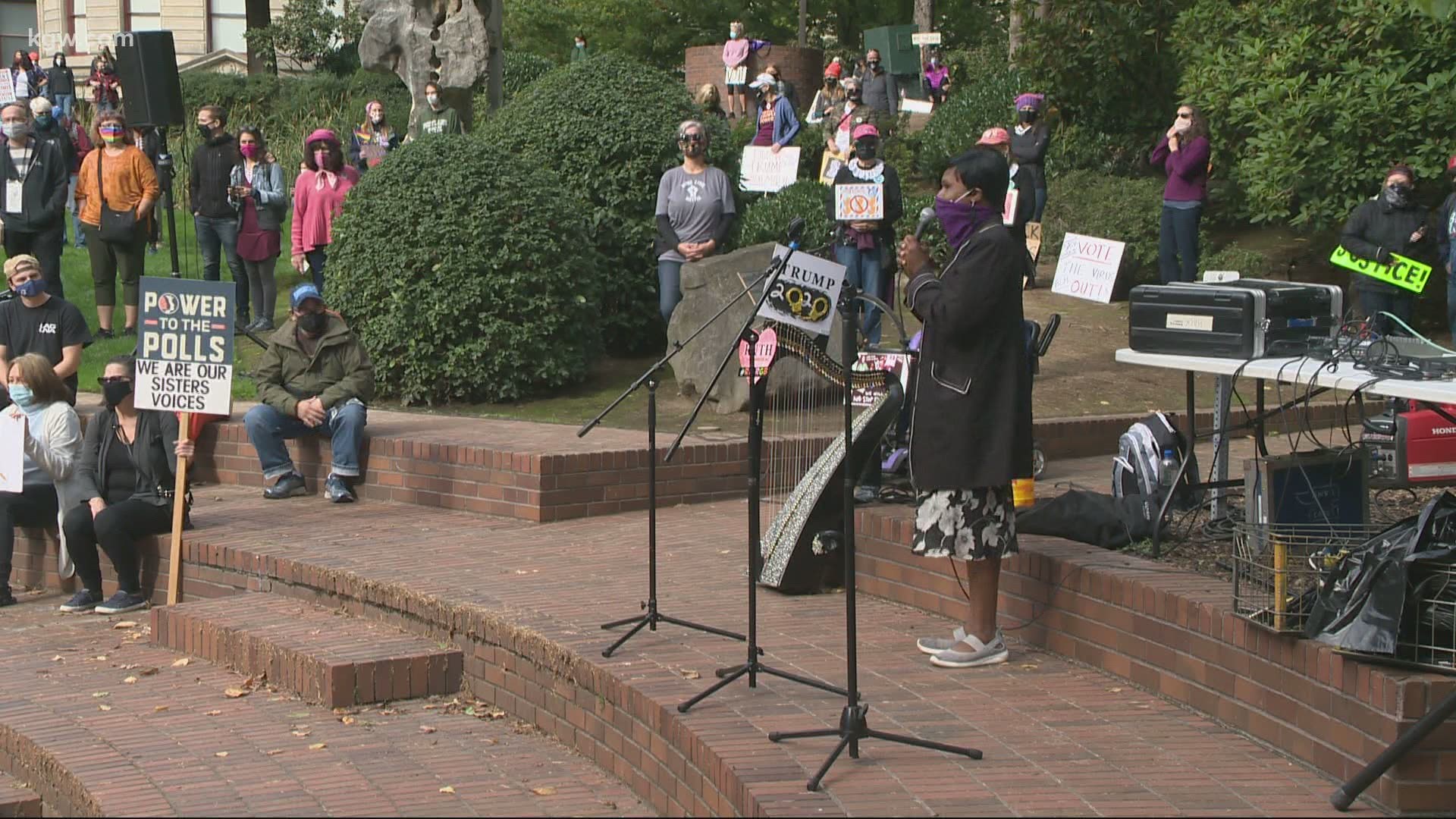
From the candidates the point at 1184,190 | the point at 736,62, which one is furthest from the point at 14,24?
the point at 1184,190

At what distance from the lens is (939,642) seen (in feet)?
21.6

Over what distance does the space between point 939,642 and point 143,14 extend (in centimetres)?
4405

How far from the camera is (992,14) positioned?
38.7 metres

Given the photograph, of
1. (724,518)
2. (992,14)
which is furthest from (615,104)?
(992,14)

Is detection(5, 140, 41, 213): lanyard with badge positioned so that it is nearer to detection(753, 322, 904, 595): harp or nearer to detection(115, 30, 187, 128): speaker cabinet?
detection(115, 30, 187, 128): speaker cabinet

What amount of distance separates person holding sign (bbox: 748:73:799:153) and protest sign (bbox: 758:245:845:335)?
12702 mm

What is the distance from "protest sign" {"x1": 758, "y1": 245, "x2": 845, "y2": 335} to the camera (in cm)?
650

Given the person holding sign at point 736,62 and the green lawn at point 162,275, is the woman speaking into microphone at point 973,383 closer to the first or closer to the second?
the green lawn at point 162,275

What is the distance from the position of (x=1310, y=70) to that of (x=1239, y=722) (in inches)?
419

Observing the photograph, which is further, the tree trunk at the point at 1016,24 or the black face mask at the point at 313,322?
the tree trunk at the point at 1016,24

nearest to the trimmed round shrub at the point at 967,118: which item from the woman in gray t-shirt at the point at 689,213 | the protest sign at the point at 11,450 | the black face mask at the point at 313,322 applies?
the woman in gray t-shirt at the point at 689,213

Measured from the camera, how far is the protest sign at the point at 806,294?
21.3 feet

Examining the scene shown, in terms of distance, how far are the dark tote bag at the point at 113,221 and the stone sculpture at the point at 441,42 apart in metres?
3.58

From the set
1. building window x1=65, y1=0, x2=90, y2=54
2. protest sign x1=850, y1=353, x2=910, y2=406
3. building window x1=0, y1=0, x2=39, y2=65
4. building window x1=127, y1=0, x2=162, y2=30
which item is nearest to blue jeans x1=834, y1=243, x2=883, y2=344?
protest sign x1=850, y1=353, x2=910, y2=406
